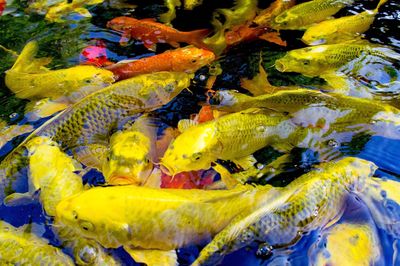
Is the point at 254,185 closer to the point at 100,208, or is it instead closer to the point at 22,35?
the point at 100,208

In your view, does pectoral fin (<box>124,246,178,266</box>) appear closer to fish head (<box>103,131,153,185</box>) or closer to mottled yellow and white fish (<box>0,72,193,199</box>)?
fish head (<box>103,131,153,185</box>)

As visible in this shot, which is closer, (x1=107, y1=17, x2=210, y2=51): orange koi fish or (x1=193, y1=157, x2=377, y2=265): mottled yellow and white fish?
(x1=193, y1=157, x2=377, y2=265): mottled yellow and white fish

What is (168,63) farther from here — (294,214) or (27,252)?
(27,252)

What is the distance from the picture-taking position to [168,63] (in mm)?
3396

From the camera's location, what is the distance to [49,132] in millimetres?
2730

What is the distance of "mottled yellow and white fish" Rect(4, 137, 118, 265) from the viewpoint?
2.16 meters

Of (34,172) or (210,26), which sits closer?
(34,172)

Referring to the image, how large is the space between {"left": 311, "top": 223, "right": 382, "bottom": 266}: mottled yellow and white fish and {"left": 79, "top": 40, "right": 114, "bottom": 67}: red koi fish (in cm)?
226

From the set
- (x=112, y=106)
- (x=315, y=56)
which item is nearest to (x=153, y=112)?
(x=112, y=106)

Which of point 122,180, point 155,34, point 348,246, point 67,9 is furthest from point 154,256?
point 67,9

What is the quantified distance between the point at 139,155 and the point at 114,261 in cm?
60

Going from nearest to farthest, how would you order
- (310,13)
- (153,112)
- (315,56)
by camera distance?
(153,112) < (315,56) < (310,13)

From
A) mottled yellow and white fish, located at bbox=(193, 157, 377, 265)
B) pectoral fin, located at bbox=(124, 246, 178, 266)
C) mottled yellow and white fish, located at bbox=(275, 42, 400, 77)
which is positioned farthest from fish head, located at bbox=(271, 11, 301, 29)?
pectoral fin, located at bbox=(124, 246, 178, 266)

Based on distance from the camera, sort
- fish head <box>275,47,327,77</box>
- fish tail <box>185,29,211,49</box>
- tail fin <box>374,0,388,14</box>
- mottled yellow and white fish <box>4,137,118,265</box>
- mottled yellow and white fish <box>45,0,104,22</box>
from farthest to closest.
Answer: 1. mottled yellow and white fish <box>45,0,104,22</box>
2. tail fin <box>374,0,388,14</box>
3. fish tail <box>185,29,211,49</box>
4. fish head <box>275,47,327,77</box>
5. mottled yellow and white fish <box>4,137,118,265</box>
